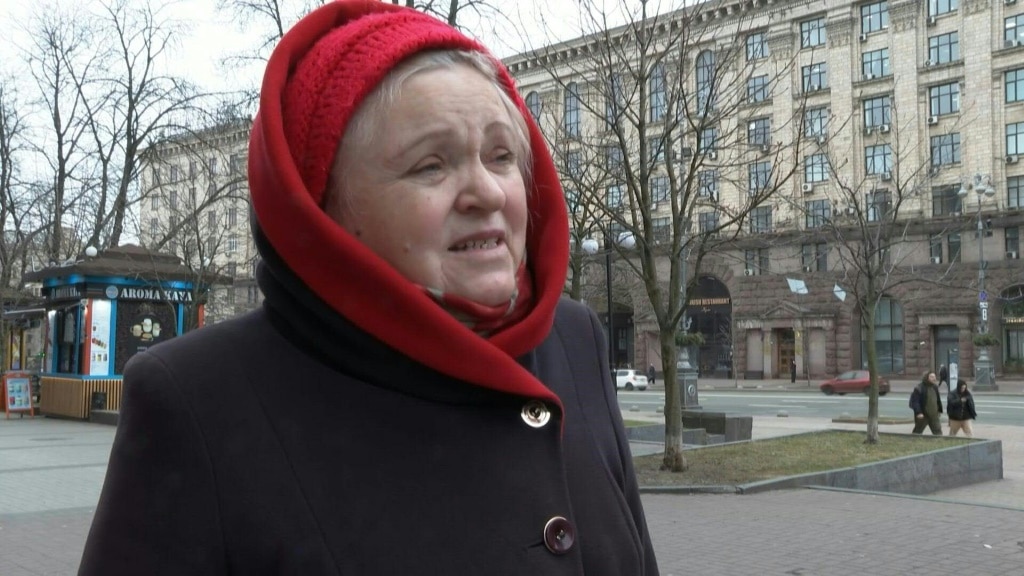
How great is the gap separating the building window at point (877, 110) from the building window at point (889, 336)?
867cm

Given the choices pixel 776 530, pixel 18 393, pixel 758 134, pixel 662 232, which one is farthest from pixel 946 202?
pixel 776 530

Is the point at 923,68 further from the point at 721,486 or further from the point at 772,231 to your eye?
Result: the point at 721,486

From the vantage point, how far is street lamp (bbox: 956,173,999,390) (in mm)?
40125

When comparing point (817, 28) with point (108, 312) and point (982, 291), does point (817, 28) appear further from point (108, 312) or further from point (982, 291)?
point (108, 312)

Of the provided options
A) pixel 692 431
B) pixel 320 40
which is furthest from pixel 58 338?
pixel 320 40

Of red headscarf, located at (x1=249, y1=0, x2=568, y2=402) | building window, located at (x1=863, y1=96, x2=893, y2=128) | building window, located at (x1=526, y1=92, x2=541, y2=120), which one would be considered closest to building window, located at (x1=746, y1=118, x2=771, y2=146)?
building window, located at (x1=526, y1=92, x2=541, y2=120)

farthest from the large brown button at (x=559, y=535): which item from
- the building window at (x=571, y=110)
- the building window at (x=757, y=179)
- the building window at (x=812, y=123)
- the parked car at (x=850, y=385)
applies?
the parked car at (x=850, y=385)

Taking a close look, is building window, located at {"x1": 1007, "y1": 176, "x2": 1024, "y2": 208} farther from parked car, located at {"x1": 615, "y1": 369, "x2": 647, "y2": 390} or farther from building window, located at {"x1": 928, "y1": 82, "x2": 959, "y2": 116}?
parked car, located at {"x1": 615, "y1": 369, "x2": 647, "y2": 390}

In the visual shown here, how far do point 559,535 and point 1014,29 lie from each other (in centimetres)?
4885

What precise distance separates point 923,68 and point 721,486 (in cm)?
3969

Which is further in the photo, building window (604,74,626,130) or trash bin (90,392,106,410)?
trash bin (90,392,106,410)

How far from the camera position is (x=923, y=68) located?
149ft

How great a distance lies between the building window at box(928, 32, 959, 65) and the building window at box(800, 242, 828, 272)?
33.8 ft

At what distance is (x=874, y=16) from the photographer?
46750 millimetres
